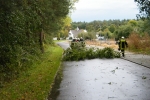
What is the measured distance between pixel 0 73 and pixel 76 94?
4847mm

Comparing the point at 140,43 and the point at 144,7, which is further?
the point at 140,43

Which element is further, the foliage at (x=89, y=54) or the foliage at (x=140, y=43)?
the foliage at (x=140, y=43)

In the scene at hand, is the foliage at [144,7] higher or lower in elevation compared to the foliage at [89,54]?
higher

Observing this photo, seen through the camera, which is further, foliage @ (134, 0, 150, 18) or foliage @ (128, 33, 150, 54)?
foliage @ (128, 33, 150, 54)

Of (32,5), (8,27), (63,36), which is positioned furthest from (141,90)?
(63,36)

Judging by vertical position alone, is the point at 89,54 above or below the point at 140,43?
below

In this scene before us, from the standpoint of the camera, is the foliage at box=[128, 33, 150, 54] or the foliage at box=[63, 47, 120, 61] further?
the foliage at box=[128, 33, 150, 54]

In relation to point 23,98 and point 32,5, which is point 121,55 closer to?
point 32,5

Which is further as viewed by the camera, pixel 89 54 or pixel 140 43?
pixel 140 43

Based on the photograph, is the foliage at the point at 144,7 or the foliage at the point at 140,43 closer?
the foliage at the point at 144,7

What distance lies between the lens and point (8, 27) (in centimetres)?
1147

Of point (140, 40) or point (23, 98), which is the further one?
point (140, 40)

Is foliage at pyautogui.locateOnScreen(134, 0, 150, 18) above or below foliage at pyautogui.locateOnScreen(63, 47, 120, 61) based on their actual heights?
above

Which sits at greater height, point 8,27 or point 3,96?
point 8,27
